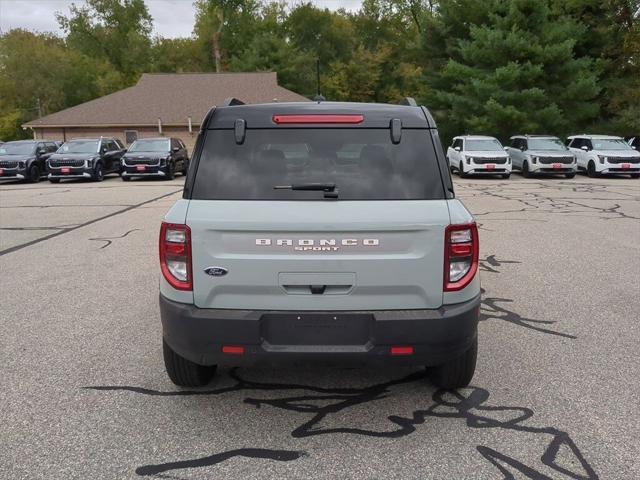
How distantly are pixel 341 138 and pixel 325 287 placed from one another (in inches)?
35.5

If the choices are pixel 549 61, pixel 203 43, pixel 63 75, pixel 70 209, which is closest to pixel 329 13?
pixel 203 43

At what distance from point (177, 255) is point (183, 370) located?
0.93 metres

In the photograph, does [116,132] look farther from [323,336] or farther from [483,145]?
[323,336]

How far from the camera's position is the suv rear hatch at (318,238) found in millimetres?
3070

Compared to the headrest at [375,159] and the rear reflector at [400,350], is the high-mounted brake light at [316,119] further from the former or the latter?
the rear reflector at [400,350]

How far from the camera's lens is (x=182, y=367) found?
3.69 meters

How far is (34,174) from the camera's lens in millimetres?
23078

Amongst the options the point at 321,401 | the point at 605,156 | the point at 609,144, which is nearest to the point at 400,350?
the point at 321,401

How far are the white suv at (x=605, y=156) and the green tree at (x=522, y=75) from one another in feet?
20.5

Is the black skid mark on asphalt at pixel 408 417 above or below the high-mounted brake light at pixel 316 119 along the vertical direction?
below

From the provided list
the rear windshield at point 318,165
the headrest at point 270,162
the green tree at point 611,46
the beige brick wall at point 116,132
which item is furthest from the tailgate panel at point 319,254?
the beige brick wall at point 116,132

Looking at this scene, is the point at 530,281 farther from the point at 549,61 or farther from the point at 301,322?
the point at 549,61

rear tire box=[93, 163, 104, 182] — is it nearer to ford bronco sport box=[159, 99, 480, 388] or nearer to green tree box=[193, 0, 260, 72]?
ford bronco sport box=[159, 99, 480, 388]

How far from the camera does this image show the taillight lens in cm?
313
